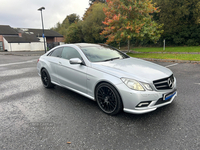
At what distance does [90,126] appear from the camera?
3057mm

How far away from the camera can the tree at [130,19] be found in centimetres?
1650

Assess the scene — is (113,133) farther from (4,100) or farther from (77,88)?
(4,100)

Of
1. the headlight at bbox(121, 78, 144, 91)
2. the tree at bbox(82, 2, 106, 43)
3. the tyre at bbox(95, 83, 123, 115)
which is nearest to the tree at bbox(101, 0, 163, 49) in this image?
the tyre at bbox(95, 83, 123, 115)

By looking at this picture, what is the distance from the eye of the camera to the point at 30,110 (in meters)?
3.86

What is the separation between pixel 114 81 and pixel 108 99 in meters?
0.45

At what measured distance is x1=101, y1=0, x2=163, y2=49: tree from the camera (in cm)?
1650

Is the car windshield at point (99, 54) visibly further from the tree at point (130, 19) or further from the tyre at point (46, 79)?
the tree at point (130, 19)

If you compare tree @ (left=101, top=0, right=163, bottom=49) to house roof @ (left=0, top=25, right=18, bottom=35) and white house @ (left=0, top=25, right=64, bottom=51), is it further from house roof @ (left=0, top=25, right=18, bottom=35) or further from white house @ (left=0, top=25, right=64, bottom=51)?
house roof @ (left=0, top=25, right=18, bottom=35)

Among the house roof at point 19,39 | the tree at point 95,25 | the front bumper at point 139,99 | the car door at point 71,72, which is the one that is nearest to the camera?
the front bumper at point 139,99

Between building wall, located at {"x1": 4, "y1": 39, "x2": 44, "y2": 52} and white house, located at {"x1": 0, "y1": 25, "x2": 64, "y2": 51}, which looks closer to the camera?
building wall, located at {"x1": 4, "y1": 39, "x2": 44, "y2": 52}

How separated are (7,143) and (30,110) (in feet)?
4.20

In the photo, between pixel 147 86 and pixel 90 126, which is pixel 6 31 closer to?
pixel 90 126

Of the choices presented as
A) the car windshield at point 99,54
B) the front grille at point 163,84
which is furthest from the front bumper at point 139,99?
the car windshield at point 99,54

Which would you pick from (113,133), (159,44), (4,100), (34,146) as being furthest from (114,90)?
(159,44)
